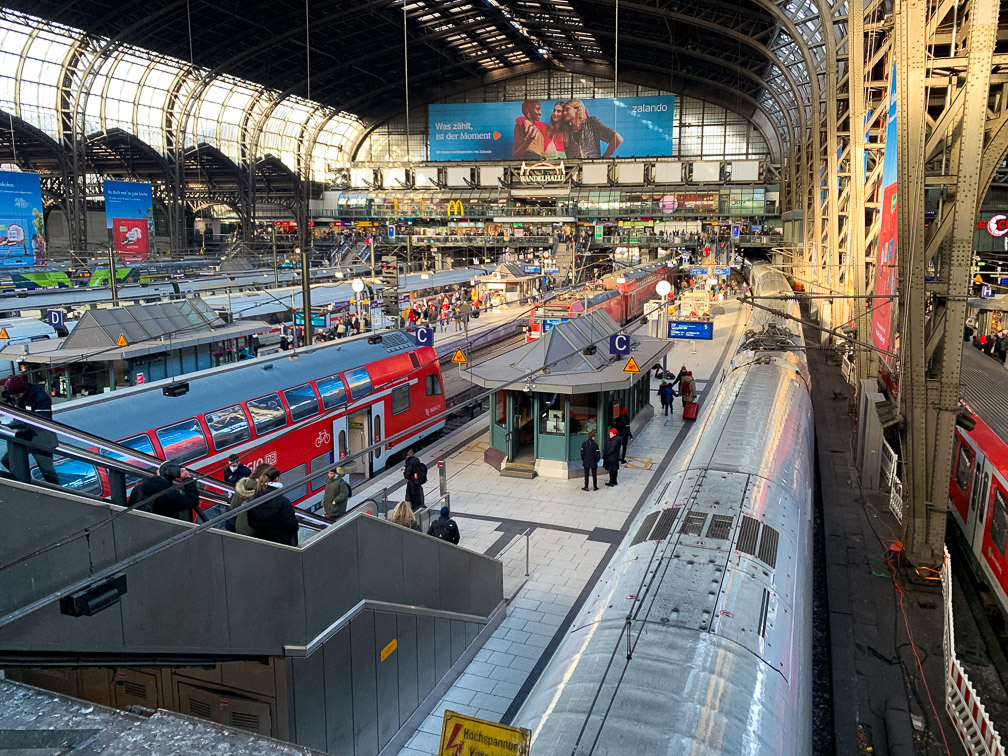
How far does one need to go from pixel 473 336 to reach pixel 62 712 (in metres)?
29.7

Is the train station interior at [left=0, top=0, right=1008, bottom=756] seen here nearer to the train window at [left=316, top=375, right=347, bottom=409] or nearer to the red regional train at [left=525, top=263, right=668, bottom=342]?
the train window at [left=316, top=375, right=347, bottom=409]

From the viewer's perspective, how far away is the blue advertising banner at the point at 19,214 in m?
31.6

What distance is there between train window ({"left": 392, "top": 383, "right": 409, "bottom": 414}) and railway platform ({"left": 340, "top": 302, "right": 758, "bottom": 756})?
1.31 meters

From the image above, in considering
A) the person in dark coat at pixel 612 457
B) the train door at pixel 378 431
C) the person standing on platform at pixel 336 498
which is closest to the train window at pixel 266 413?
the person standing on platform at pixel 336 498

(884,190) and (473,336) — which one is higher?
(884,190)

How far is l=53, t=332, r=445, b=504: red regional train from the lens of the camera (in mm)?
10875

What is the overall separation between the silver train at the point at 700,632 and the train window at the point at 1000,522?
2464 millimetres

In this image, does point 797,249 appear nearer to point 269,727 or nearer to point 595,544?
point 595,544

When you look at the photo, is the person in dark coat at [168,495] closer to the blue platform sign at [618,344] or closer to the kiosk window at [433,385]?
the blue platform sign at [618,344]

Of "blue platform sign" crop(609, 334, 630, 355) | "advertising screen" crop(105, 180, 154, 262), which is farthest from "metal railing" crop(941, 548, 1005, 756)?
"advertising screen" crop(105, 180, 154, 262)

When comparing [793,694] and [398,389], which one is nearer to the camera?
[793,694]

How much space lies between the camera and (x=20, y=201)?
3225 cm

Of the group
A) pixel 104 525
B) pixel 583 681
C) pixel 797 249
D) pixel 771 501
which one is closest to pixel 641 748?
pixel 583 681

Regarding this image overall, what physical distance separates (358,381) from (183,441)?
538cm
